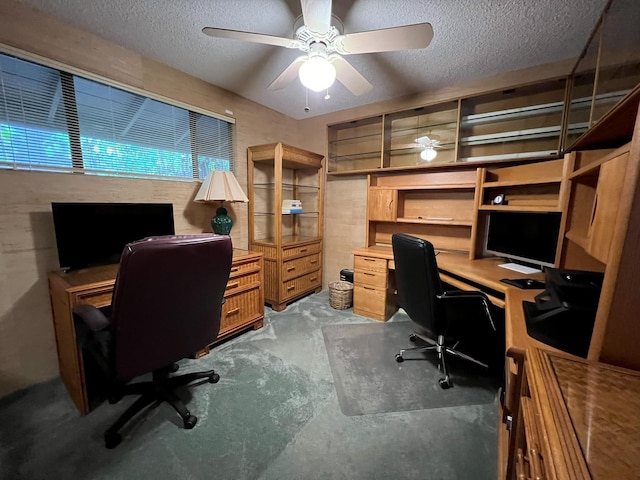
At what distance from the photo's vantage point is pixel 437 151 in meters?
2.80

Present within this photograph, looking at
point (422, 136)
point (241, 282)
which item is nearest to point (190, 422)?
point (241, 282)

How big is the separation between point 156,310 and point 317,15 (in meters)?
1.68

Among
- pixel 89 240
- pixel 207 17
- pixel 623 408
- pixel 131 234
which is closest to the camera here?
pixel 623 408

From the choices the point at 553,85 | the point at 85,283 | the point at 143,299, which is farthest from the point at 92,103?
the point at 553,85

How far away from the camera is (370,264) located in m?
2.85

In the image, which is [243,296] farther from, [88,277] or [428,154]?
[428,154]

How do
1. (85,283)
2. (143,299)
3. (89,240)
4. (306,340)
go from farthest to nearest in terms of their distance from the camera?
1. (306,340)
2. (89,240)
3. (85,283)
4. (143,299)

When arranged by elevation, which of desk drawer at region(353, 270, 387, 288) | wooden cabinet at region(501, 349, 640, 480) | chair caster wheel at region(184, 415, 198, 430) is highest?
wooden cabinet at region(501, 349, 640, 480)

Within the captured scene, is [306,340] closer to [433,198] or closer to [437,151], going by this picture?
[433,198]

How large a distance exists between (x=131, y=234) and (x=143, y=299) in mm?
1126

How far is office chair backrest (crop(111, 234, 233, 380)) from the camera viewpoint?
3.74ft

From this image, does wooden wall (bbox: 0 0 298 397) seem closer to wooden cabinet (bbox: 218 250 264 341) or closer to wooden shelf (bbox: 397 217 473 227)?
wooden cabinet (bbox: 218 250 264 341)

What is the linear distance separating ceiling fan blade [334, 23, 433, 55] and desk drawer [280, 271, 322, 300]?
92.0 inches

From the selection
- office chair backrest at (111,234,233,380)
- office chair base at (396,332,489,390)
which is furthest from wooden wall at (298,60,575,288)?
office chair backrest at (111,234,233,380)
